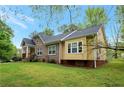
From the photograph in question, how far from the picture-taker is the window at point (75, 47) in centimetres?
388

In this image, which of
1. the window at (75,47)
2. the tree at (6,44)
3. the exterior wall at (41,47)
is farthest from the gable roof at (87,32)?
the tree at (6,44)

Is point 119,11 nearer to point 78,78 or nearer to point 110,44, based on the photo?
point 110,44

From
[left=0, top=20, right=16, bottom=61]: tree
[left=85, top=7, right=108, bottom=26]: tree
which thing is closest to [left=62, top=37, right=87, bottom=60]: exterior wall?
[left=85, top=7, right=108, bottom=26]: tree

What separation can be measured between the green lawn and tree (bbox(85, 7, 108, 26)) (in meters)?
0.67

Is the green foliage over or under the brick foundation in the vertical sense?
over

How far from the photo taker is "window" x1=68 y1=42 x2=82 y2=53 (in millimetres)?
3878

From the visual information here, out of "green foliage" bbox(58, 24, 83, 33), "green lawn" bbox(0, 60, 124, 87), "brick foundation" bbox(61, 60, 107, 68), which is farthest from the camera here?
"green foliage" bbox(58, 24, 83, 33)

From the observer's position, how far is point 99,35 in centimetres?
372

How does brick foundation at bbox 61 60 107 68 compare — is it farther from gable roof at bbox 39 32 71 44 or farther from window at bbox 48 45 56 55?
gable roof at bbox 39 32 71 44

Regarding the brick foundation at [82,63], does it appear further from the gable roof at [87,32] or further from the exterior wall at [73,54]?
the gable roof at [87,32]

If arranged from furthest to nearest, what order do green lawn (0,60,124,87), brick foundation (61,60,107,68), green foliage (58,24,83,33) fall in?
1. green foliage (58,24,83,33)
2. brick foundation (61,60,107,68)
3. green lawn (0,60,124,87)

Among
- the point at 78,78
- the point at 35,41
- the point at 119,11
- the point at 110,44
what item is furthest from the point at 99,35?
the point at 35,41

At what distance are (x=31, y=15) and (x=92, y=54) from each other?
3.70ft
